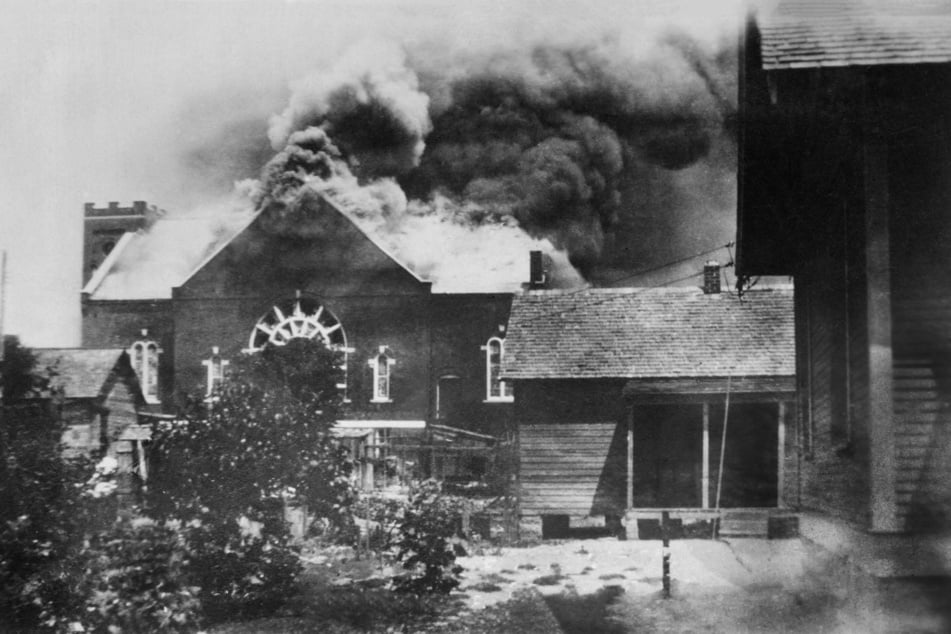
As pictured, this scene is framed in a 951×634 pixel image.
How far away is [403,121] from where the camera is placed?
73.3 ft

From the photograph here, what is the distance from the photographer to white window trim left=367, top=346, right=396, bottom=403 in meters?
28.2

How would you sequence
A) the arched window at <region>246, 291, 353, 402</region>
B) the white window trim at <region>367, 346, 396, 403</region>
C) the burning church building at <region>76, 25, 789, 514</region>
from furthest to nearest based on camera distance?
the white window trim at <region>367, 346, 396, 403</region> < the arched window at <region>246, 291, 353, 402</region> < the burning church building at <region>76, 25, 789, 514</region>

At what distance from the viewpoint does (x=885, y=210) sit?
6859 millimetres

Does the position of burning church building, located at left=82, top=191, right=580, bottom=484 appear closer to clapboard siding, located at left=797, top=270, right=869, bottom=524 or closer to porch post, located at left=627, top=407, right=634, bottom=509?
porch post, located at left=627, top=407, right=634, bottom=509

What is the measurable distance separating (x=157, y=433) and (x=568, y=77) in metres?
11.8

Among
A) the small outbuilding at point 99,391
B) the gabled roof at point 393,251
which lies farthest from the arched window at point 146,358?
the small outbuilding at point 99,391

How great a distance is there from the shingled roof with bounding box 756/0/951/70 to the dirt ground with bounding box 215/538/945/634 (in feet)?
14.7

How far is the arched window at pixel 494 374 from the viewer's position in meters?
29.6

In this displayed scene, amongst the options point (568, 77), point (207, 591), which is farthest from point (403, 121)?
point (207, 591)

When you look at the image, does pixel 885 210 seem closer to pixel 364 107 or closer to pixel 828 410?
pixel 828 410

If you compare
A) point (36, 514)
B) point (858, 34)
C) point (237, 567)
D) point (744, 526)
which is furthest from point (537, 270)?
point (858, 34)

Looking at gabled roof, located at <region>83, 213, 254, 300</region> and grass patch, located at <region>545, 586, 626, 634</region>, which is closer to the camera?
grass patch, located at <region>545, 586, 626, 634</region>

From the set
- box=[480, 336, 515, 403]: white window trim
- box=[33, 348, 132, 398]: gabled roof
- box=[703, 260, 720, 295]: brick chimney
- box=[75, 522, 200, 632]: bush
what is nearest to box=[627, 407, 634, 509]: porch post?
box=[703, 260, 720, 295]: brick chimney

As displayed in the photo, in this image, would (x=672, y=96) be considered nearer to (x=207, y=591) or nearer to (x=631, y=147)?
(x=631, y=147)
